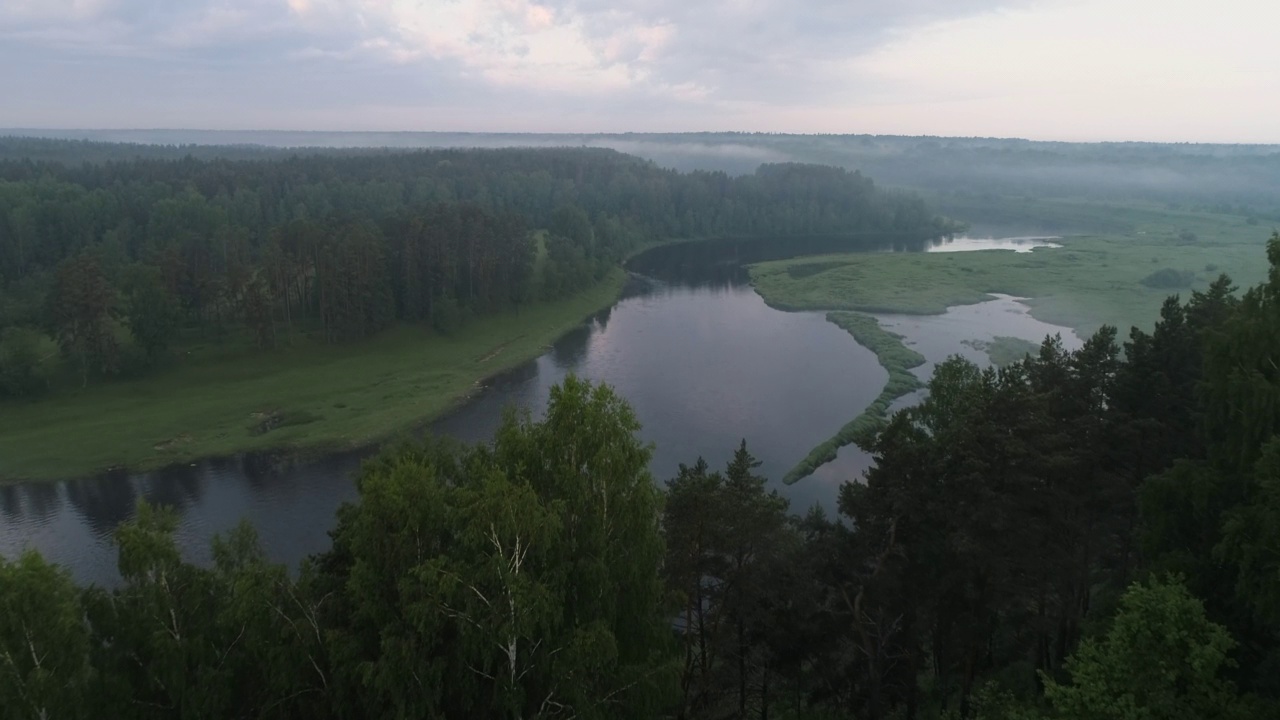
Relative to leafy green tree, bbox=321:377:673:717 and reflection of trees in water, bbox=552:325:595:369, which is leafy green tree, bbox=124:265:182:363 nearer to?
reflection of trees in water, bbox=552:325:595:369

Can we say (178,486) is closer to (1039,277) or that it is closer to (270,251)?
(270,251)

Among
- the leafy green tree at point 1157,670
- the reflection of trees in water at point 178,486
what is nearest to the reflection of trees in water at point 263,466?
the reflection of trees in water at point 178,486

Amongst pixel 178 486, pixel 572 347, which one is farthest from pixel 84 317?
pixel 572 347

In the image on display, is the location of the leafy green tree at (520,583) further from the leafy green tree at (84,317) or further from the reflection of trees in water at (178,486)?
the leafy green tree at (84,317)

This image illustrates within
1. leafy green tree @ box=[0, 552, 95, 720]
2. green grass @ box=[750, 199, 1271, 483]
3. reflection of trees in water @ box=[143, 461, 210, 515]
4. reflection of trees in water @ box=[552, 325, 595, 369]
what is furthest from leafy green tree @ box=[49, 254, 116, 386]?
leafy green tree @ box=[0, 552, 95, 720]

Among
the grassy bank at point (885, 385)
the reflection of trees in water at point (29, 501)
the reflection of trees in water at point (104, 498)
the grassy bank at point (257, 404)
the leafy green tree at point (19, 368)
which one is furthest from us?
the leafy green tree at point (19, 368)

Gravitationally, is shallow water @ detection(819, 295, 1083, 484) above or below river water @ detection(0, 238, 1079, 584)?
above
